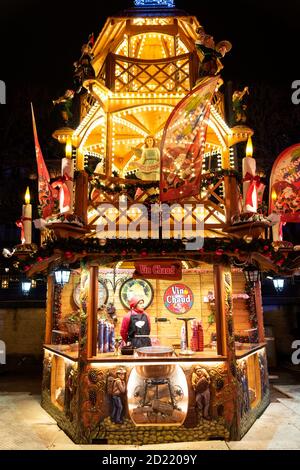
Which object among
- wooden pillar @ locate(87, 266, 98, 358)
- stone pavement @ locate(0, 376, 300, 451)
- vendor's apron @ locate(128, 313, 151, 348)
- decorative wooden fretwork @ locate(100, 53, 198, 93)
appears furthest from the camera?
decorative wooden fretwork @ locate(100, 53, 198, 93)

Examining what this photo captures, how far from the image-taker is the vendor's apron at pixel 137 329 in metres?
9.44

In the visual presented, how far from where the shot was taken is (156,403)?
7.92 meters

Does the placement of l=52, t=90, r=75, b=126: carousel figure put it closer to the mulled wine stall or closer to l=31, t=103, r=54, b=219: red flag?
the mulled wine stall

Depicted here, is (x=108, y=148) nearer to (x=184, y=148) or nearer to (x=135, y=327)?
(x=184, y=148)

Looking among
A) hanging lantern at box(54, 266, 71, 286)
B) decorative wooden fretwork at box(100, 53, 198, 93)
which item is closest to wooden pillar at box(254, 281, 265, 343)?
hanging lantern at box(54, 266, 71, 286)

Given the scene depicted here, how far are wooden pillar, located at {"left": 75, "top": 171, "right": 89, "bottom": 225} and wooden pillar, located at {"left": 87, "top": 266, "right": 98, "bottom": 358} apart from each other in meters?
1.33

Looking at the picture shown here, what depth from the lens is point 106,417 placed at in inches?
310

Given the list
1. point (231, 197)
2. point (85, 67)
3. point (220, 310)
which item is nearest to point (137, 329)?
point (220, 310)

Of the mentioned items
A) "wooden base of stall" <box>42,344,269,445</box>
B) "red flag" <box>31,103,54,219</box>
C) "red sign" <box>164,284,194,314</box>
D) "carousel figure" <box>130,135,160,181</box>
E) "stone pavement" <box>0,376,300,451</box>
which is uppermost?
"carousel figure" <box>130,135,160,181</box>

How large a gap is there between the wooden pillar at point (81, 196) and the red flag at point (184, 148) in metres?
2.01

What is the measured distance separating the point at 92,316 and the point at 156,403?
2415 millimetres

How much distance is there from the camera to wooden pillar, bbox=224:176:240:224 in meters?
8.59

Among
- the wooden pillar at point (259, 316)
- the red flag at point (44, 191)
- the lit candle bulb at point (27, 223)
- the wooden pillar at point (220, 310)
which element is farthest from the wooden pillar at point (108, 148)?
the wooden pillar at point (259, 316)
